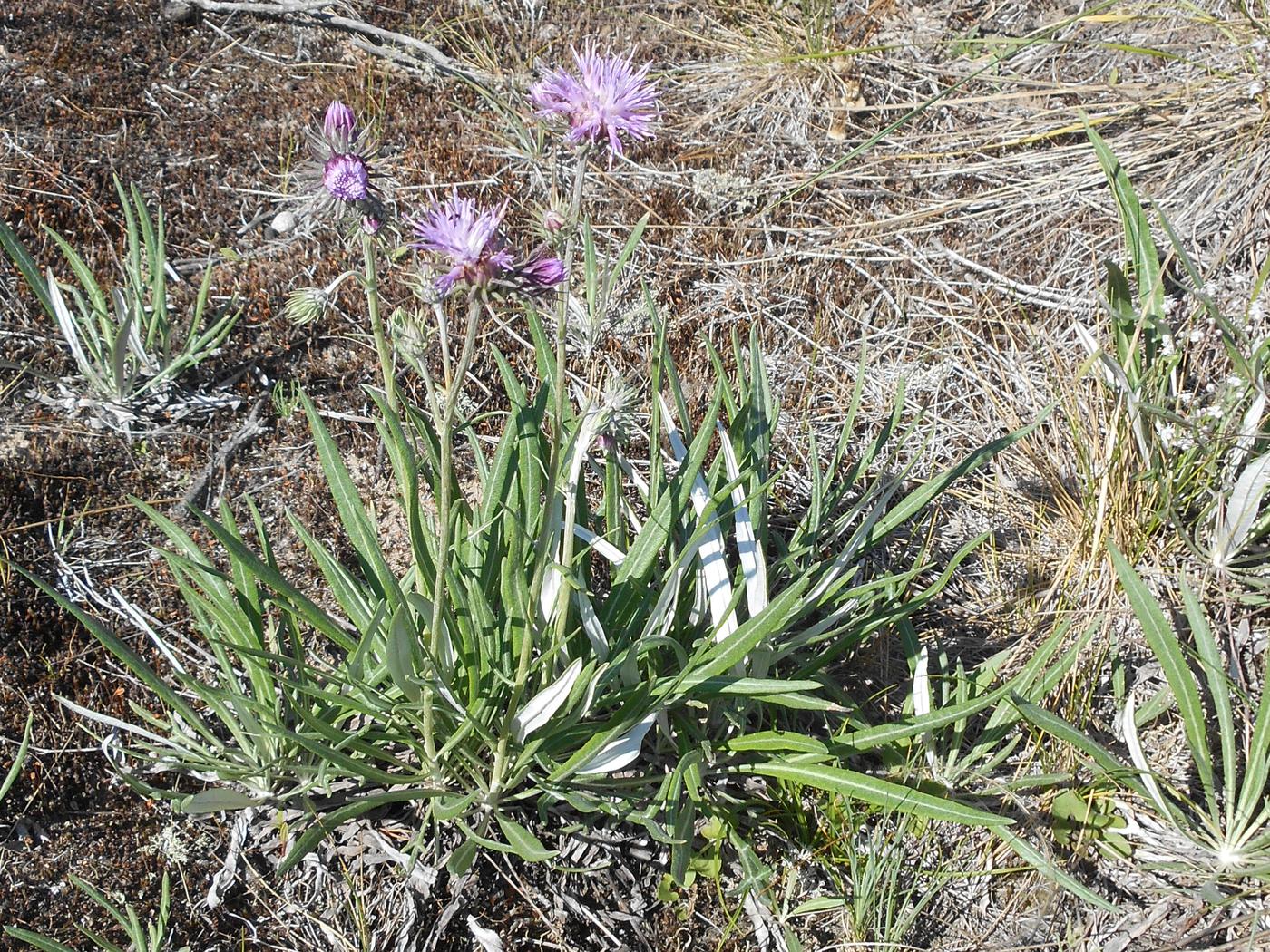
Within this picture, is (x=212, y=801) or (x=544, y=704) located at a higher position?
(x=544, y=704)

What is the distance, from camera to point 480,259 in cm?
134

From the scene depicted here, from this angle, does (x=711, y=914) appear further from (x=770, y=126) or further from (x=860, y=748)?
(x=770, y=126)

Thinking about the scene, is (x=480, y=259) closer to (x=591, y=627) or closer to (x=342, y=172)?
(x=342, y=172)

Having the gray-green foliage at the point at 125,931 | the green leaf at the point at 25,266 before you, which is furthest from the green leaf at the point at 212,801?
the green leaf at the point at 25,266

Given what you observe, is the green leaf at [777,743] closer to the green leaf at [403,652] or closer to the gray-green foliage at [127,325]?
the green leaf at [403,652]

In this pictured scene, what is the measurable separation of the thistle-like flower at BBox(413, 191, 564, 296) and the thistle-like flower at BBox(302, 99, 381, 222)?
130 millimetres

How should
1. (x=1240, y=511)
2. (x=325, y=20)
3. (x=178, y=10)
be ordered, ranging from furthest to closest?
(x=325, y=20), (x=178, y=10), (x=1240, y=511)

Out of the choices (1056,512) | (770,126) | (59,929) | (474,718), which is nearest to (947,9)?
(770,126)

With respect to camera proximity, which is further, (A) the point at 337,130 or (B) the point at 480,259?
(A) the point at 337,130

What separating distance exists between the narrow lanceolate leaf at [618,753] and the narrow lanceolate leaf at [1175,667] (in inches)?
38.1

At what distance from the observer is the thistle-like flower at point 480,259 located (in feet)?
4.39

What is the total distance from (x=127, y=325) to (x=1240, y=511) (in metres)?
2.62

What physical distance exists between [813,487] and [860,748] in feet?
1.75

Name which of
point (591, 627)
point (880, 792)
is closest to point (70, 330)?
point (591, 627)
